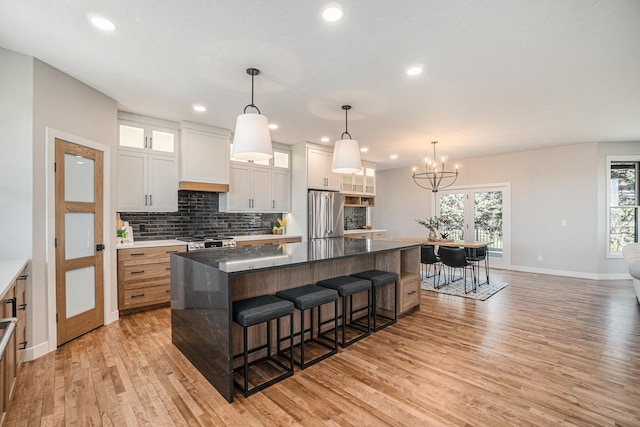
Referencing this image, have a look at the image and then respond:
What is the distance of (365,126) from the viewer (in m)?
4.71

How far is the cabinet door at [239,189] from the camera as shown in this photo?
5.09m

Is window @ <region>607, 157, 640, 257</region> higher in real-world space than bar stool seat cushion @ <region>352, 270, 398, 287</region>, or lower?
higher

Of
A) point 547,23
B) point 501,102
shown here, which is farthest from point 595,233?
point 547,23

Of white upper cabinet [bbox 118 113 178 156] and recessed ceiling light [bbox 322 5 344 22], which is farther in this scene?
white upper cabinet [bbox 118 113 178 156]

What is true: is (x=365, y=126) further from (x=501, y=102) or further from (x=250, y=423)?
(x=250, y=423)

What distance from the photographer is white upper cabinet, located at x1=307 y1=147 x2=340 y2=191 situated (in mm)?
5836

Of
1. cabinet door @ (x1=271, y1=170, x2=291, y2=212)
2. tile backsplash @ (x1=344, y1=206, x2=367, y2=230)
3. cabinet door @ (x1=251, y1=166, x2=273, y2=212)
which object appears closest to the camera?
cabinet door @ (x1=251, y1=166, x2=273, y2=212)

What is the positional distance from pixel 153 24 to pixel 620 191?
7956 mm

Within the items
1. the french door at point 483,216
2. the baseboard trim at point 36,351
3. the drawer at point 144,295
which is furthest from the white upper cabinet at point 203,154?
the french door at point 483,216

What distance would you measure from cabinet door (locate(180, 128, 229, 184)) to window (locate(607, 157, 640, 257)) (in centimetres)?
715

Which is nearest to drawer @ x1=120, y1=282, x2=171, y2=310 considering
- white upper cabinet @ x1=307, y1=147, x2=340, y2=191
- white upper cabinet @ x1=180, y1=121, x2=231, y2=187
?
white upper cabinet @ x1=180, y1=121, x2=231, y2=187

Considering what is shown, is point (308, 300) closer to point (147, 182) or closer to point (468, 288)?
point (147, 182)

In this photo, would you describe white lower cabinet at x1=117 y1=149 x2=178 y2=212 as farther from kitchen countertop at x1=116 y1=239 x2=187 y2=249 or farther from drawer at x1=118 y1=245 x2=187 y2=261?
drawer at x1=118 y1=245 x2=187 y2=261

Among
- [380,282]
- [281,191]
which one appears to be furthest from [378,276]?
[281,191]
